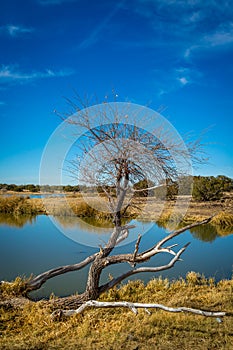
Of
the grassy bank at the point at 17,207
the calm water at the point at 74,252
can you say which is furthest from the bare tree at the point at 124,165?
the grassy bank at the point at 17,207

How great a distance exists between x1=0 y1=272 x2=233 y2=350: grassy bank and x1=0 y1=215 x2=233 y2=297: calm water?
109 centimetres

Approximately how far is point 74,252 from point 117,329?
20.6ft

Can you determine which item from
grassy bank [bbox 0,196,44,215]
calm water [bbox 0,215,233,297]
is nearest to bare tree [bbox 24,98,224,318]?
calm water [bbox 0,215,233,297]

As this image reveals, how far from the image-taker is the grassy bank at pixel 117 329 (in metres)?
3.27

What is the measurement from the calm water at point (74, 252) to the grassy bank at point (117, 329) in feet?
3.57

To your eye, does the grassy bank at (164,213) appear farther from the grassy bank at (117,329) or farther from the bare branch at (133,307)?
the grassy bank at (117,329)

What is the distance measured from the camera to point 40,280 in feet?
16.8

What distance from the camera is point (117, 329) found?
3.62 meters

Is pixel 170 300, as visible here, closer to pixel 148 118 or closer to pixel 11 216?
pixel 148 118

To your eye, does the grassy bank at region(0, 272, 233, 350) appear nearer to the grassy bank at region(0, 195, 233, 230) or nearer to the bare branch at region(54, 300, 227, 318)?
the bare branch at region(54, 300, 227, 318)

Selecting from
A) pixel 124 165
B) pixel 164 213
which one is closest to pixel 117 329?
pixel 124 165

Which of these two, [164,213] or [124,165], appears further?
[164,213]

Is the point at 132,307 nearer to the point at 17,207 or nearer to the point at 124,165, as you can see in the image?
the point at 124,165

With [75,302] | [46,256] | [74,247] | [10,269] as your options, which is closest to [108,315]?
[75,302]
